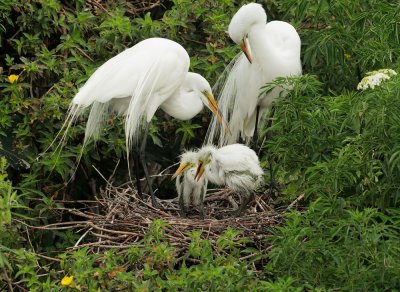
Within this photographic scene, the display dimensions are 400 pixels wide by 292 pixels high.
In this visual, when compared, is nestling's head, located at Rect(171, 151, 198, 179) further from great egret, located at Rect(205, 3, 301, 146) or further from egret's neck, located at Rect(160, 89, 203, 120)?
great egret, located at Rect(205, 3, 301, 146)

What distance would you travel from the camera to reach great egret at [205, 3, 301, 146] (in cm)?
752

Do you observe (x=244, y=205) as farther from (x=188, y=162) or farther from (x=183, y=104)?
(x=183, y=104)

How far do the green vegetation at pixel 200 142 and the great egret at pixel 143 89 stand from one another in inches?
12.1

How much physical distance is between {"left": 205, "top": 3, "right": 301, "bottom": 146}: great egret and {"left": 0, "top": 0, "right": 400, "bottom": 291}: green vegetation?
141 millimetres

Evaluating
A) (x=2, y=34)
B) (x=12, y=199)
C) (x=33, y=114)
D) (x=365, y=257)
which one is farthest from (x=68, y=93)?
(x=365, y=257)

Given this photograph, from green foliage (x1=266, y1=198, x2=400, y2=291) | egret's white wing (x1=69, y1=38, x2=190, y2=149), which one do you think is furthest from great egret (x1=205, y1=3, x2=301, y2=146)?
green foliage (x1=266, y1=198, x2=400, y2=291)

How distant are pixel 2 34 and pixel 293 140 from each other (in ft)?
9.52

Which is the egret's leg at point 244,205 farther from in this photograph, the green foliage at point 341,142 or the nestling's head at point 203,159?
the green foliage at point 341,142

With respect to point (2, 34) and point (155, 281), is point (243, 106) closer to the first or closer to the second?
point (2, 34)

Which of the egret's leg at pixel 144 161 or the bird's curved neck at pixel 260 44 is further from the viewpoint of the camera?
the bird's curved neck at pixel 260 44

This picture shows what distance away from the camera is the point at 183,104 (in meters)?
7.58

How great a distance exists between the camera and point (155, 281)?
5746 millimetres

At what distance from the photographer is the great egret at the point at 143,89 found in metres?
7.23

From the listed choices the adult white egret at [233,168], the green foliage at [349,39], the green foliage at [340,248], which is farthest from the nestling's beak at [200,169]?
the green foliage at [340,248]
